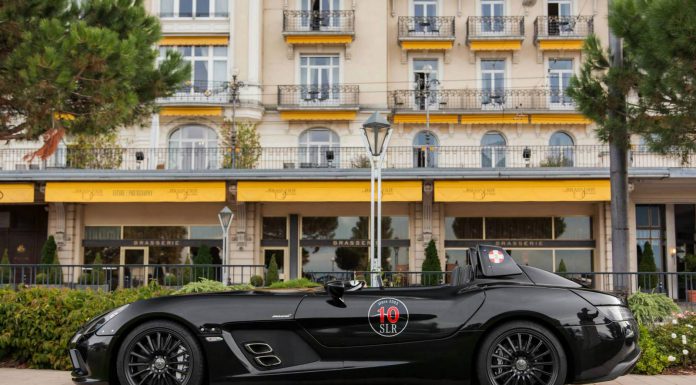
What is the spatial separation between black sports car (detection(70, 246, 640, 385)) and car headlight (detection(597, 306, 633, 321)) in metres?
0.02

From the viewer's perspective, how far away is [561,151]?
25609 millimetres

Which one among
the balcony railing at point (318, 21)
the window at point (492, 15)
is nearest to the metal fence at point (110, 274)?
the balcony railing at point (318, 21)

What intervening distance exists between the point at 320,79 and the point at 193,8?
6.10 metres

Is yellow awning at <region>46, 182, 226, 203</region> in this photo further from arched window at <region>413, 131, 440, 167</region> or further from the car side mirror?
the car side mirror

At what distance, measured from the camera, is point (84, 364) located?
4.88 m

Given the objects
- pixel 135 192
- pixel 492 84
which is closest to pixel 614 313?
pixel 135 192

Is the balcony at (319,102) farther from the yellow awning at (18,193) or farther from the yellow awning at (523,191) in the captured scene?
the yellow awning at (18,193)

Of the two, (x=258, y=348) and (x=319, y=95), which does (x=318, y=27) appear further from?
(x=258, y=348)

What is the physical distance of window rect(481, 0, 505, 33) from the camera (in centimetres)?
2902

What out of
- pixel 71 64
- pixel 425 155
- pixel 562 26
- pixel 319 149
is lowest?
pixel 71 64

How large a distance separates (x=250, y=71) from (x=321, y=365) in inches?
944

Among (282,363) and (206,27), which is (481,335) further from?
(206,27)

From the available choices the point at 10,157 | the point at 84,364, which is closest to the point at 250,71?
the point at 10,157

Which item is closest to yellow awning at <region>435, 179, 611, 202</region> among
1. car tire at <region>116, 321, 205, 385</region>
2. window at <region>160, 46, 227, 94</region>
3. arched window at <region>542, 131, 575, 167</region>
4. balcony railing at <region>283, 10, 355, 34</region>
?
arched window at <region>542, 131, 575, 167</region>
